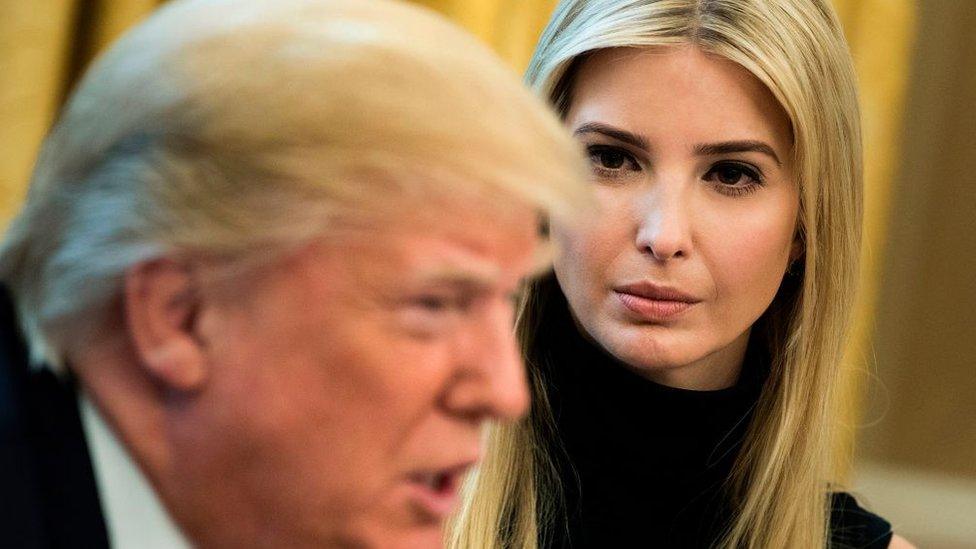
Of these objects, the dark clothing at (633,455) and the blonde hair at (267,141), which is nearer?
the blonde hair at (267,141)

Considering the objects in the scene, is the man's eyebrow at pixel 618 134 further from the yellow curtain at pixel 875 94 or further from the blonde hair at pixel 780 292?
the yellow curtain at pixel 875 94

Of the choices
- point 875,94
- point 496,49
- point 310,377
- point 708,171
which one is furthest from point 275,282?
point 875,94

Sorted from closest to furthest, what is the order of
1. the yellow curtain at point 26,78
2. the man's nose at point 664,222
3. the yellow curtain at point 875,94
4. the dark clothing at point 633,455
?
the man's nose at point 664,222
the dark clothing at point 633,455
the yellow curtain at point 26,78
the yellow curtain at point 875,94

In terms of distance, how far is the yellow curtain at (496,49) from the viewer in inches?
78.3

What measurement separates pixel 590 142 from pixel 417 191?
0.81m

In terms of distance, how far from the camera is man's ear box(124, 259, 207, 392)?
83cm

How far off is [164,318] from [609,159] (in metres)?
0.88

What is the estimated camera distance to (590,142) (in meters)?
1.61

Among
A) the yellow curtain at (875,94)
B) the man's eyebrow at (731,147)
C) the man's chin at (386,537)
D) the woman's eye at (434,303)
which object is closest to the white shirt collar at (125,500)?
the man's chin at (386,537)

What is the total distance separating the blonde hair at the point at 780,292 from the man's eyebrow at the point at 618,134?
0.30ft

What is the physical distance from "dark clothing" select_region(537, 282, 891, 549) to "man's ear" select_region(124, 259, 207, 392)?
0.90 m

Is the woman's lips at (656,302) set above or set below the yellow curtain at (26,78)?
below


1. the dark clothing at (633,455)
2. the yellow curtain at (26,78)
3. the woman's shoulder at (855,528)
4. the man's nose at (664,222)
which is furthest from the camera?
the yellow curtain at (26,78)

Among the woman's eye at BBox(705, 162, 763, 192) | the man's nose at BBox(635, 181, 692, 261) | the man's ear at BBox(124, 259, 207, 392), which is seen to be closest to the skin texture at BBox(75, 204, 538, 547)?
the man's ear at BBox(124, 259, 207, 392)
